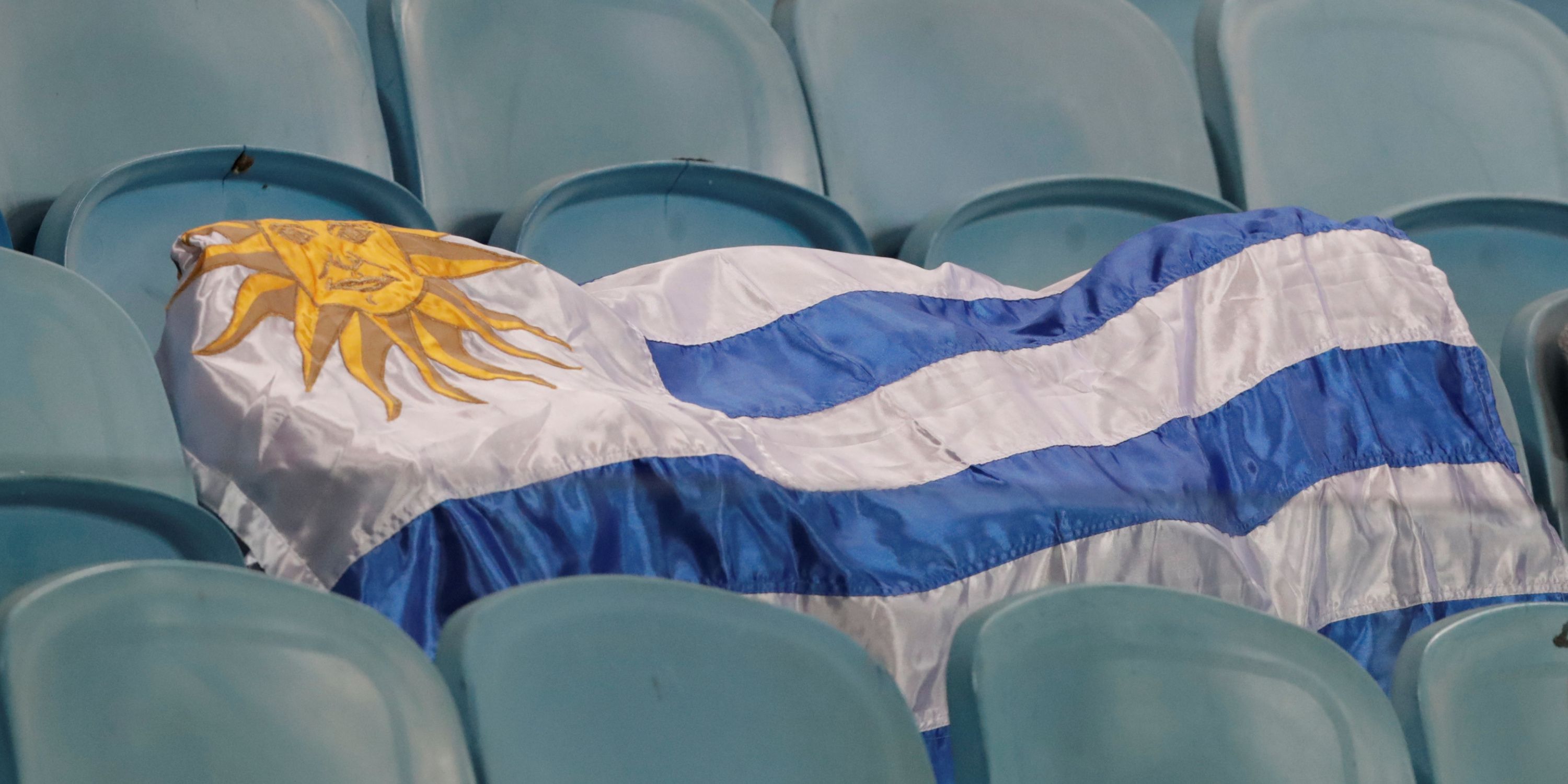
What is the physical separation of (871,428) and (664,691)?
273 millimetres

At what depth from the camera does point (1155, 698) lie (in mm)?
329

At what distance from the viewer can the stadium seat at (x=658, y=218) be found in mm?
632

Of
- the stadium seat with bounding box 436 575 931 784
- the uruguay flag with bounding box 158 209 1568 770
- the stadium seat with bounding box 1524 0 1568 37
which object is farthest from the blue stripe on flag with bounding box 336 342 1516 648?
the stadium seat with bounding box 1524 0 1568 37

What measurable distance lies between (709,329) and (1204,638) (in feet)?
0.96

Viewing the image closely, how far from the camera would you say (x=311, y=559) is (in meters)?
0.41

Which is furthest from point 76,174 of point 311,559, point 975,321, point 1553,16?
point 1553,16

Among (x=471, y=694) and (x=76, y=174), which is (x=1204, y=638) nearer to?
(x=471, y=694)

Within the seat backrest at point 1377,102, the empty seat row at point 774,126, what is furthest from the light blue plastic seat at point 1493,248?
the seat backrest at point 1377,102

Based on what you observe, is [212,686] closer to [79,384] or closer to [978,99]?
[79,384]

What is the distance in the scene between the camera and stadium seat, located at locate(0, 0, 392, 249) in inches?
22.2

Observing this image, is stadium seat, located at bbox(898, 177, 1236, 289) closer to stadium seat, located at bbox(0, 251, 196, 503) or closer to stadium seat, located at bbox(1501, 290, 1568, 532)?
stadium seat, located at bbox(1501, 290, 1568, 532)

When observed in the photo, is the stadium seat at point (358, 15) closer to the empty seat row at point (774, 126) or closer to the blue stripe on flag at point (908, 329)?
the empty seat row at point (774, 126)

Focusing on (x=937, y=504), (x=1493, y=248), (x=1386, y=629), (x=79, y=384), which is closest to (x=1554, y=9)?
(x=1493, y=248)

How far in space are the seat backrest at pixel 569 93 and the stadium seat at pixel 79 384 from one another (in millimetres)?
260
